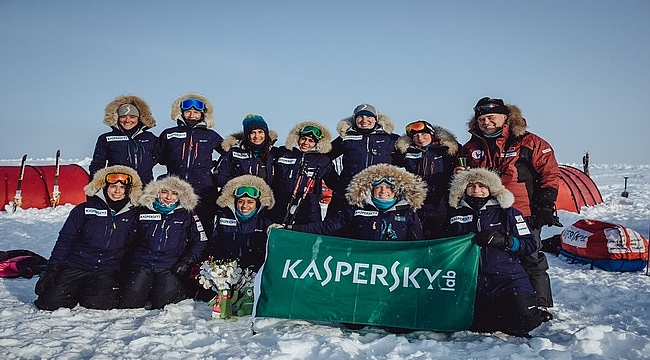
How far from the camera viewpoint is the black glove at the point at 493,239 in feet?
14.4

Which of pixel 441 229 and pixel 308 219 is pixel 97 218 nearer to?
pixel 308 219

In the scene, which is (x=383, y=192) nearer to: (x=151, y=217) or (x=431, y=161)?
(x=431, y=161)

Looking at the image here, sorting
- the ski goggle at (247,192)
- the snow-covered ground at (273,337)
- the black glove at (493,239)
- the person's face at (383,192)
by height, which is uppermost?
the person's face at (383,192)

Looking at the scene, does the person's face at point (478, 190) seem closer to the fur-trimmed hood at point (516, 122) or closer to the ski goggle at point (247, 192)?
the fur-trimmed hood at point (516, 122)

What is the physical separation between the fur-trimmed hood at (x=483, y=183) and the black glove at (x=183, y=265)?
9.81 feet

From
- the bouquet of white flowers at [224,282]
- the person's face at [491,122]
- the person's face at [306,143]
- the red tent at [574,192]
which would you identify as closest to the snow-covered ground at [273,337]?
the bouquet of white flowers at [224,282]

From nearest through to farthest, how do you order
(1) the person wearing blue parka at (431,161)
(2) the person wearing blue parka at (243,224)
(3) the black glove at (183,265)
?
(3) the black glove at (183,265)
(2) the person wearing blue parka at (243,224)
(1) the person wearing blue parka at (431,161)

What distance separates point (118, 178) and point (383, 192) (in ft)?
10.2

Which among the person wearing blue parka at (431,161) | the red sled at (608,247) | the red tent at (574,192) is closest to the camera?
the person wearing blue parka at (431,161)

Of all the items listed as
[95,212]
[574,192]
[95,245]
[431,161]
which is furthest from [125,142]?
[574,192]

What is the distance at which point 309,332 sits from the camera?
424cm

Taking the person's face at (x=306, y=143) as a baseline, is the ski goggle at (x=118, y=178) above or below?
below

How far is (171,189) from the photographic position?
5520mm

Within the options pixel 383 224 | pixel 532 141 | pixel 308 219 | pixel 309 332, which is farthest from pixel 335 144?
pixel 309 332
